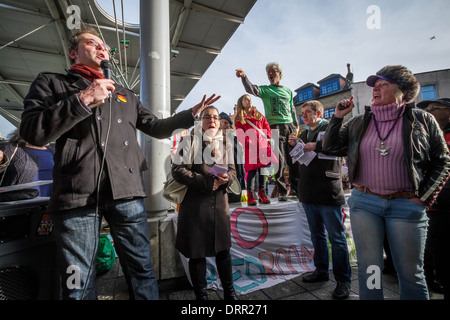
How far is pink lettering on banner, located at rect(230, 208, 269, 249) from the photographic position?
3104 mm

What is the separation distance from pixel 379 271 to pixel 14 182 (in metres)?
3.93

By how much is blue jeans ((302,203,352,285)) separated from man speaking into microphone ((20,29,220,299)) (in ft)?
6.90

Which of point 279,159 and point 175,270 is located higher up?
point 279,159

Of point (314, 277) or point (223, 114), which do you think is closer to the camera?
point (314, 277)

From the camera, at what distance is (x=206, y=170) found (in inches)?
88.2

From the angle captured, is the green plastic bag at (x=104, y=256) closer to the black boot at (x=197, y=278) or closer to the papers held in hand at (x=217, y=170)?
the black boot at (x=197, y=278)

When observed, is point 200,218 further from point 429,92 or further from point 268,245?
point 429,92

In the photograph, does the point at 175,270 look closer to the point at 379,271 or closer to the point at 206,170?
the point at 206,170

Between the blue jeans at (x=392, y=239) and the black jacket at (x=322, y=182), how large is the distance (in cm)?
67

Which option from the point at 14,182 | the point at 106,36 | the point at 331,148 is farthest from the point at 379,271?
the point at 106,36

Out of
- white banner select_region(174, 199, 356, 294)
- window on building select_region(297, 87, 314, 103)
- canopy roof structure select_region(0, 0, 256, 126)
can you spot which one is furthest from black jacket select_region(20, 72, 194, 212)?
window on building select_region(297, 87, 314, 103)

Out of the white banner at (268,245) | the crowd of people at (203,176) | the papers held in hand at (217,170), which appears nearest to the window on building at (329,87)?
the crowd of people at (203,176)

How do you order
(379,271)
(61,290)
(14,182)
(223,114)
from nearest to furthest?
(61,290)
(379,271)
(14,182)
(223,114)

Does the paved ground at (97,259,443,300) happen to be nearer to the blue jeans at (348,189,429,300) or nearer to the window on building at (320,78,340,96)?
the blue jeans at (348,189,429,300)
